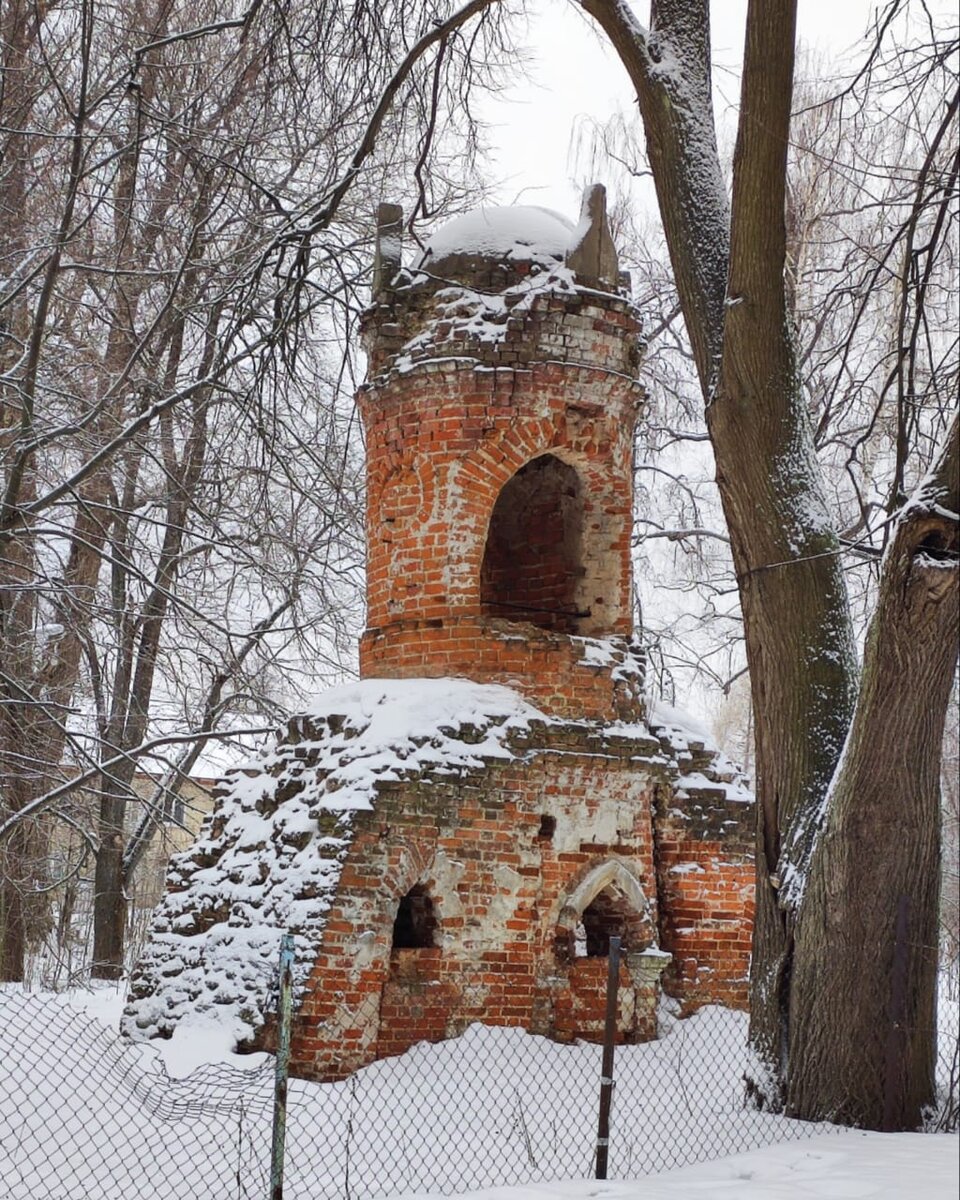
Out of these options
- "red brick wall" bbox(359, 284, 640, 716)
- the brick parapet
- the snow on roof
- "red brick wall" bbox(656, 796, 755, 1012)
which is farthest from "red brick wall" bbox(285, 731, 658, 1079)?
the snow on roof

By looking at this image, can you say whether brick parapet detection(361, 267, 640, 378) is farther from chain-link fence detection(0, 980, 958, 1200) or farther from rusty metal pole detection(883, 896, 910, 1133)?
rusty metal pole detection(883, 896, 910, 1133)

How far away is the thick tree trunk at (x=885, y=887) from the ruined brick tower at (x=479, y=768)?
2.28 metres

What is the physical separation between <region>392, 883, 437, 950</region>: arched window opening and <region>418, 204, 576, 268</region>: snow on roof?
167 inches

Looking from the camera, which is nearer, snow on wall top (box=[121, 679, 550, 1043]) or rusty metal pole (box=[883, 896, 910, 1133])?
rusty metal pole (box=[883, 896, 910, 1133])

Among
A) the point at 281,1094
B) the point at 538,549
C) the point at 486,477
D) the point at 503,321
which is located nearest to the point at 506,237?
the point at 503,321

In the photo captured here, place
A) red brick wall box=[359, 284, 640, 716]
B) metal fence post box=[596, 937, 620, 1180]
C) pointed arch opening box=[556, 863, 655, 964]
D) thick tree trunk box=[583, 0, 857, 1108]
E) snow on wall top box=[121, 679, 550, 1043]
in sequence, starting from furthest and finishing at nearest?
red brick wall box=[359, 284, 640, 716] → pointed arch opening box=[556, 863, 655, 964] → snow on wall top box=[121, 679, 550, 1043] → thick tree trunk box=[583, 0, 857, 1108] → metal fence post box=[596, 937, 620, 1180]

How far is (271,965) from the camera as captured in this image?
8445mm

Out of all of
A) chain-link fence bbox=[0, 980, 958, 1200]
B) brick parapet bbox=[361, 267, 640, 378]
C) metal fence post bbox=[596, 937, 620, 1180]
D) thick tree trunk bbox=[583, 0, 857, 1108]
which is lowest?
chain-link fence bbox=[0, 980, 958, 1200]

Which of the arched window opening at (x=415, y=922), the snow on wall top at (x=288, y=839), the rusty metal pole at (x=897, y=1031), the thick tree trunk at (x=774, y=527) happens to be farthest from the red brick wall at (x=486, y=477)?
the rusty metal pole at (x=897, y=1031)

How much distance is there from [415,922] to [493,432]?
10.5 ft

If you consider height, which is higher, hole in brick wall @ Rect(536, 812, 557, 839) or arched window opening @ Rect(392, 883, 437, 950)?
hole in brick wall @ Rect(536, 812, 557, 839)

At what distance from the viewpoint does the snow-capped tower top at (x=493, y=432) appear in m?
9.73

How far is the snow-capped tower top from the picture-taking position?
9734mm

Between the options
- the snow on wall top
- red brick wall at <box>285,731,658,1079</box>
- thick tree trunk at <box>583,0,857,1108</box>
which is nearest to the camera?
thick tree trunk at <box>583,0,857,1108</box>
